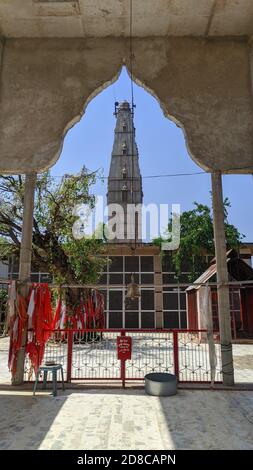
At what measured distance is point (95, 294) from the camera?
1447 cm

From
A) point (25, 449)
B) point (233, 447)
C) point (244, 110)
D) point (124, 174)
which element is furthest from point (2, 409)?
point (124, 174)

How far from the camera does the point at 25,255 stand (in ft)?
24.3

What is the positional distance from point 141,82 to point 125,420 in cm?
687

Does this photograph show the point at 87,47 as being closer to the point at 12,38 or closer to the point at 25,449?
the point at 12,38

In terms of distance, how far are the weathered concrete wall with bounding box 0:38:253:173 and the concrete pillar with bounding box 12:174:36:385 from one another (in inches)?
20.9

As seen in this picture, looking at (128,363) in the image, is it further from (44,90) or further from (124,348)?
(44,90)

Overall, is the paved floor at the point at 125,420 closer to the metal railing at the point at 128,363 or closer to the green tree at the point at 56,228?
the metal railing at the point at 128,363

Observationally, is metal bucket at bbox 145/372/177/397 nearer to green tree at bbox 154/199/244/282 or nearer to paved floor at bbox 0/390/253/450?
paved floor at bbox 0/390/253/450

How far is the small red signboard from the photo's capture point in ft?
22.2

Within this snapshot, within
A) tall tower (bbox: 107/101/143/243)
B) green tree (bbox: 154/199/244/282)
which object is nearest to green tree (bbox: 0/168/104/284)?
green tree (bbox: 154/199/244/282)

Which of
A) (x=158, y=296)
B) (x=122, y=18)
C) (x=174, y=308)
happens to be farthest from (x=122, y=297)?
(x=122, y=18)

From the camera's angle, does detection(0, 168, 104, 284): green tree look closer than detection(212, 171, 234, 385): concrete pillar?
No

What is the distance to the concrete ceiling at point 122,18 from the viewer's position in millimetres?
7418

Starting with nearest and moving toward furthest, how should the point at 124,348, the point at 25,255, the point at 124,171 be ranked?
the point at 124,348, the point at 25,255, the point at 124,171
